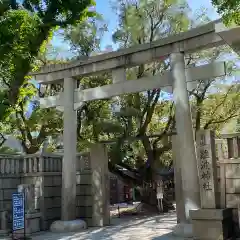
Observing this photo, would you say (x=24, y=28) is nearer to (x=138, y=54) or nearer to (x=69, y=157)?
(x=138, y=54)

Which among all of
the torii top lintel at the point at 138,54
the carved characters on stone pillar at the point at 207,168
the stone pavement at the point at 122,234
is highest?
the torii top lintel at the point at 138,54

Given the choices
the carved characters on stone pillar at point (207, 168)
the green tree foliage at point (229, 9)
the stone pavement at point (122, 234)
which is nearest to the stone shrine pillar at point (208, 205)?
the carved characters on stone pillar at point (207, 168)

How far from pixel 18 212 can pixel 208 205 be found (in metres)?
5.28

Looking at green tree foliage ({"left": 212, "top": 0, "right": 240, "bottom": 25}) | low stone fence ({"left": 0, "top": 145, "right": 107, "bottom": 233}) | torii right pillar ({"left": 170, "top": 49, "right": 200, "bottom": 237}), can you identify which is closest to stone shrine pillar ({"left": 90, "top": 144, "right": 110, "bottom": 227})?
low stone fence ({"left": 0, "top": 145, "right": 107, "bottom": 233})

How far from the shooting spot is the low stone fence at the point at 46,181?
1265cm

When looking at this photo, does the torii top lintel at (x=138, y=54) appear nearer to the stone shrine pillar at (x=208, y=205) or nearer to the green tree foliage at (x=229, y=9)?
the stone shrine pillar at (x=208, y=205)

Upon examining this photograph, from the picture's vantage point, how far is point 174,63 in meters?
10.8

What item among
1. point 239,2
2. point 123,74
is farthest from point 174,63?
point 239,2

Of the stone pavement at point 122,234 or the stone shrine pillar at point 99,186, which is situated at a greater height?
the stone shrine pillar at point 99,186

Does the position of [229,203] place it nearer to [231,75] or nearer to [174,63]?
[174,63]

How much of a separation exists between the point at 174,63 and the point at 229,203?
4342 mm

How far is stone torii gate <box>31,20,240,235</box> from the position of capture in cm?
1016

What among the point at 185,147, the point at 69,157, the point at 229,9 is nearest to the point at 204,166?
the point at 185,147

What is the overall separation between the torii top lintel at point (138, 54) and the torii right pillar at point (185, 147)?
1.24 ft
